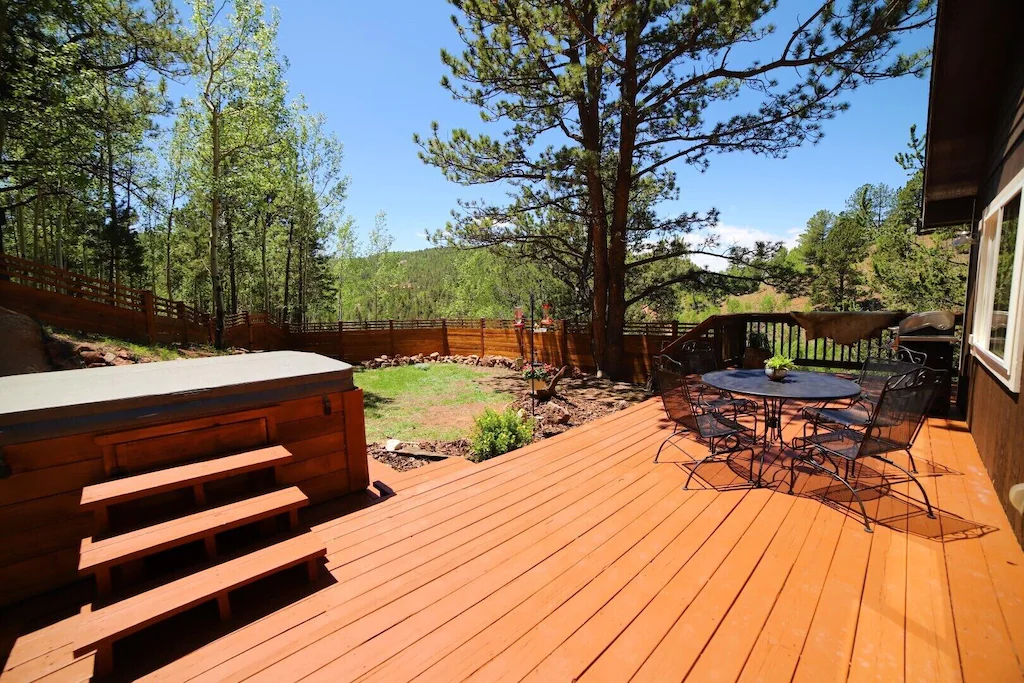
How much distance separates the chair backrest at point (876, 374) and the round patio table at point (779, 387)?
0.60 m

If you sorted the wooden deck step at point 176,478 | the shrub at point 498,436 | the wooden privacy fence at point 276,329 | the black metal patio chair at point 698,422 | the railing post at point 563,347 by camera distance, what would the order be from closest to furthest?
the wooden deck step at point 176,478
the black metal patio chair at point 698,422
the shrub at point 498,436
the wooden privacy fence at point 276,329
the railing post at point 563,347

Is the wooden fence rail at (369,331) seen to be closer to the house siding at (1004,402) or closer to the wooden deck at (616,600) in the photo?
the house siding at (1004,402)

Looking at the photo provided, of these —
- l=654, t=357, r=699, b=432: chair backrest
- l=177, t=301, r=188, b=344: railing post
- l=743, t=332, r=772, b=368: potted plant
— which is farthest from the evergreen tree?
l=177, t=301, r=188, b=344: railing post

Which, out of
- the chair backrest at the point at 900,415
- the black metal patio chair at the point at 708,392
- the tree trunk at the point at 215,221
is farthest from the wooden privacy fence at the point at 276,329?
the chair backrest at the point at 900,415

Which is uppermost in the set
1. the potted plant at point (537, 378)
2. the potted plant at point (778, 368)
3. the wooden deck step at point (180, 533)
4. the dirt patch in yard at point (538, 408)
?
the potted plant at point (778, 368)

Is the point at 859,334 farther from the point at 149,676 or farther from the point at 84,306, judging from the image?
the point at 84,306

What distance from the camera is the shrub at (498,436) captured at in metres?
4.47

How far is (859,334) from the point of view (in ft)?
17.2

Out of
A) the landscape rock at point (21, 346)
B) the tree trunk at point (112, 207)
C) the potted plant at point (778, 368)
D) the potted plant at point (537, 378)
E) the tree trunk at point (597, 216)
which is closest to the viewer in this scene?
the potted plant at point (778, 368)

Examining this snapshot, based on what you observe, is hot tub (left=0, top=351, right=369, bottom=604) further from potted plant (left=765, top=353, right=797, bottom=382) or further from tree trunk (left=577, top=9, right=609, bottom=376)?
tree trunk (left=577, top=9, right=609, bottom=376)

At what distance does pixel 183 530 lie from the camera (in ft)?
5.85

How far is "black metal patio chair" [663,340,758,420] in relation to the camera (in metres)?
3.69

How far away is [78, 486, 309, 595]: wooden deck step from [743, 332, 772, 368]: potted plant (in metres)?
7.11

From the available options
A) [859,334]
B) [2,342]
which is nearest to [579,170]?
[859,334]
